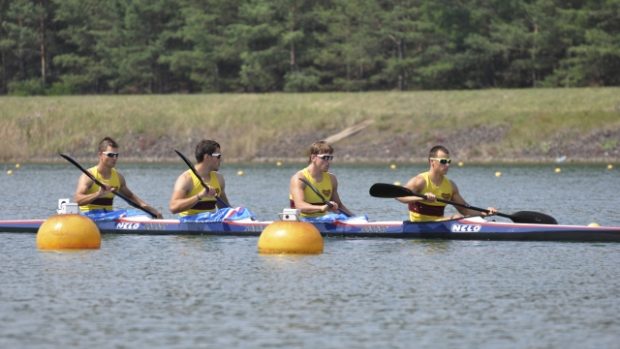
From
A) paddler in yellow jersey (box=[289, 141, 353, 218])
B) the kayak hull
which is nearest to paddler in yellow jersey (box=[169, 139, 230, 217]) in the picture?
the kayak hull

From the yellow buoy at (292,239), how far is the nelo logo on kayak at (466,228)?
3074mm

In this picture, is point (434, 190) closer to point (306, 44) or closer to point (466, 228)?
point (466, 228)

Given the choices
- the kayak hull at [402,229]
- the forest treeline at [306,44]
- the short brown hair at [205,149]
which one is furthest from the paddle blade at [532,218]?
the forest treeline at [306,44]

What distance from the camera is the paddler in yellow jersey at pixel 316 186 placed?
23609 millimetres

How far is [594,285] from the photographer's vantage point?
18172 mm

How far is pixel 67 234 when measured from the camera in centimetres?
2214

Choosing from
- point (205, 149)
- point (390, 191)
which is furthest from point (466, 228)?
point (205, 149)

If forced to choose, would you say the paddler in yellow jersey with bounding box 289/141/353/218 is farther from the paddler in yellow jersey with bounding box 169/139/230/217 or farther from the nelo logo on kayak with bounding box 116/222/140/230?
the nelo logo on kayak with bounding box 116/222/140/230

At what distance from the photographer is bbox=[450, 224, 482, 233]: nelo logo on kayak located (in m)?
23.6

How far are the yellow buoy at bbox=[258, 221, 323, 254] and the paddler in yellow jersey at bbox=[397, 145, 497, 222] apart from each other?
2.81 metres

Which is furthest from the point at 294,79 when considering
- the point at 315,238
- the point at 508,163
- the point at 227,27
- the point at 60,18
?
the point at 315,238

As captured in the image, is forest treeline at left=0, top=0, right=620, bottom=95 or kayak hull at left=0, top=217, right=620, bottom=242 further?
forest treeline at left=0, top=0, right=620, bottom=95

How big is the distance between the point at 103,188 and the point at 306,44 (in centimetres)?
5561

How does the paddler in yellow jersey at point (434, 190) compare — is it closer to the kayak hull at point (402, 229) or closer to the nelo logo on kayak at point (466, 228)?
the nelo logo on kayak at point (466, 228)
